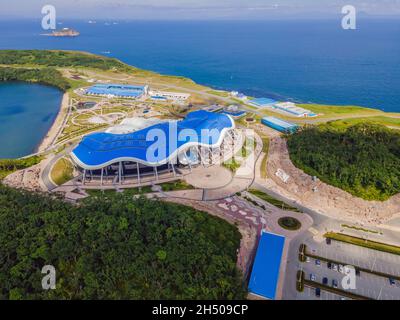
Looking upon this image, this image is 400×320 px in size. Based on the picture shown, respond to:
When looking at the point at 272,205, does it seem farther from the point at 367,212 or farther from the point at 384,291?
the point at 384,291

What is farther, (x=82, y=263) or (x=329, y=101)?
(x=329, y=101)

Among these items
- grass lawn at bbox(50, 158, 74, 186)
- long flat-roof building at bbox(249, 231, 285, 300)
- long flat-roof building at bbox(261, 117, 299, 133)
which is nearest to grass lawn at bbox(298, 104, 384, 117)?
long flat-roof building at bbox(261, 117, 299, 133)

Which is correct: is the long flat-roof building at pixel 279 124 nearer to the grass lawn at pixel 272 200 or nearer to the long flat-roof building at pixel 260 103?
the long flat-roof building at pixel 260 103

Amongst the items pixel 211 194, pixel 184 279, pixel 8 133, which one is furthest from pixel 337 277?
pixel 8 133

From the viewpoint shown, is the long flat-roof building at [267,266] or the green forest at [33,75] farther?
the green forest at [33,75]

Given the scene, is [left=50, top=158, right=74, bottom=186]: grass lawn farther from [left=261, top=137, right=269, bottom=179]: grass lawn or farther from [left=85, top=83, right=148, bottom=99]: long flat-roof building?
[left=85, top=83, right=148, bottom=99]: long flat-roof building

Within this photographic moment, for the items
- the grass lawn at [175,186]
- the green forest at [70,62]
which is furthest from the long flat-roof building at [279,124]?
the green forest at [70,62]

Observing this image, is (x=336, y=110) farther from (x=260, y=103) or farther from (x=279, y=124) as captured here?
(x=279, y=124)
